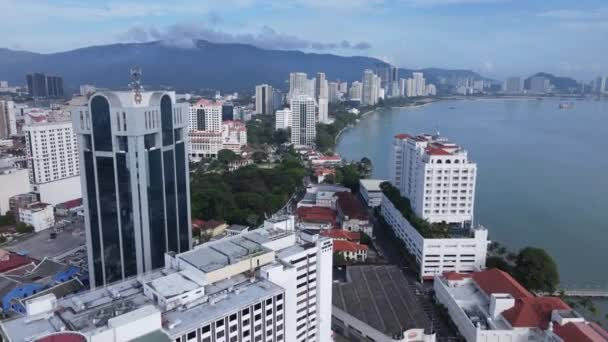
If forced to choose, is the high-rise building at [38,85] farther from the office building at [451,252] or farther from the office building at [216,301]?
the office building at [216,301]

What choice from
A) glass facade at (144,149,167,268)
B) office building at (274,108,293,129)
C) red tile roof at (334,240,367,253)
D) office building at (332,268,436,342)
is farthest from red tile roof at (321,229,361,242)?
office building at (274,108,293,129)

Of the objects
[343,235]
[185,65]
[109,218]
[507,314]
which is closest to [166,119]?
[109,218]

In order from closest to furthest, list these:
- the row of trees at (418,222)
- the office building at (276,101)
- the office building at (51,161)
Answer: the row of trees at (418,222)
the office building at (51,161)
the office building at (276,101)

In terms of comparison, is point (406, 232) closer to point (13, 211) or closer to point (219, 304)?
point (219, 304)

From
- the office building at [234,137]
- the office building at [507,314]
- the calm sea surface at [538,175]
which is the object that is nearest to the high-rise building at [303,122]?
the calm sea surface at [538,175]

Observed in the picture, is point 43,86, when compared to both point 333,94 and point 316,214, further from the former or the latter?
point 316,214
